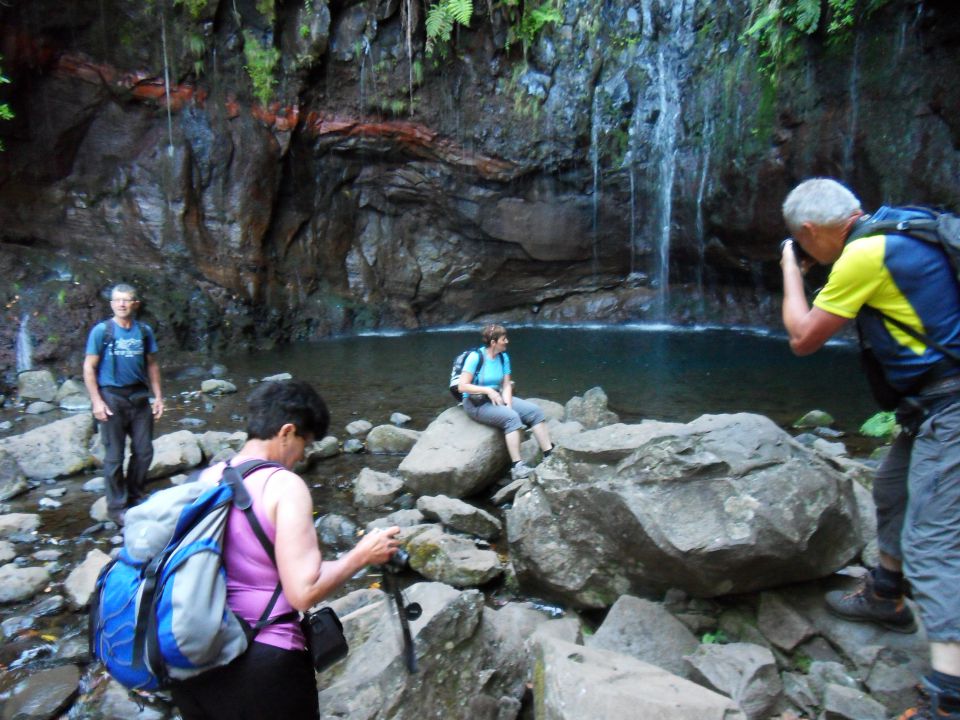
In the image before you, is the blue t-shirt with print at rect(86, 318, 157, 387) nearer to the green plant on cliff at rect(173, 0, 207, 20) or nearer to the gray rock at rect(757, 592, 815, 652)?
the gray rock at rect(757, 592, 815, 652)

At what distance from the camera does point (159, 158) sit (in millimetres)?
16391

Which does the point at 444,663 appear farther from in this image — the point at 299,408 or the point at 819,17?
the point at 819,17

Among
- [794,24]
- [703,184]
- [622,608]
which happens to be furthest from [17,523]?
[703,184]

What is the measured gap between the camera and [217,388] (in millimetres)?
11391

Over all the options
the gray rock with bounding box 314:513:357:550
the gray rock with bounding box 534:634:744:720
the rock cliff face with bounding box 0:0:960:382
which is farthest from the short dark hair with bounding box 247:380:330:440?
the rock cliff face with bounding box 0:0:960:382

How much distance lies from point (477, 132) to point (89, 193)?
33.0 ft

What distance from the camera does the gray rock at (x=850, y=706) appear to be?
2.71 metres

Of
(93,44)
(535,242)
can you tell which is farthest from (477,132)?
(93,44)

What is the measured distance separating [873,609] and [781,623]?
43 cm

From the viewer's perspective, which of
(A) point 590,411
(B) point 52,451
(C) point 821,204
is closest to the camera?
(C) point 821,204

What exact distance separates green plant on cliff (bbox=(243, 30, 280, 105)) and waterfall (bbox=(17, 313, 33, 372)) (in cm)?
814

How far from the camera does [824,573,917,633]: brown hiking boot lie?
9.97ft

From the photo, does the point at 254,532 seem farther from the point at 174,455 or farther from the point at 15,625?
the point at 174,455

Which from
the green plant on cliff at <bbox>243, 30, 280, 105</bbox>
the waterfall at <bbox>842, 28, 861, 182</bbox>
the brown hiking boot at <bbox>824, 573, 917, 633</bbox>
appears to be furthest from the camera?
the green plant on cliff at <bbox>243, 30, 280, 105</bbox>
